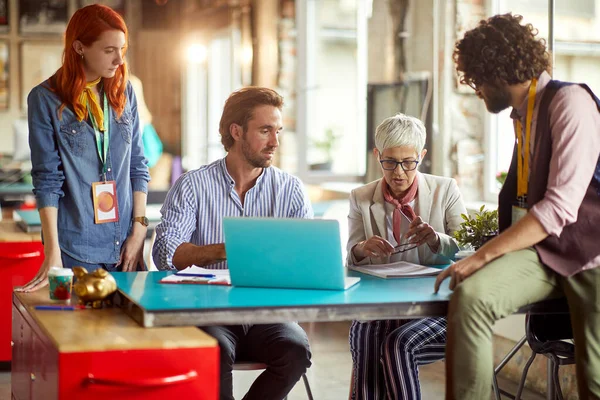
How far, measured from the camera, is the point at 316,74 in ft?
21.8

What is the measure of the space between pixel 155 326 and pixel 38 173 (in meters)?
0.91

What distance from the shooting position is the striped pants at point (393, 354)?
8.75ft

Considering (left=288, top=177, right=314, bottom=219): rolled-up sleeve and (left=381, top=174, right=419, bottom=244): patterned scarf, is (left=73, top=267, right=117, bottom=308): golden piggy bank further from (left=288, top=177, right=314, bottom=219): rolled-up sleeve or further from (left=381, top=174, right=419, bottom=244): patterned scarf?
(left=381, top=174, right=419, bottom=244): patterned scarf

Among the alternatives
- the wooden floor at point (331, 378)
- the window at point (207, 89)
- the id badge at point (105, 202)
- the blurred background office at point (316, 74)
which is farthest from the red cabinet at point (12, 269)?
the window at point (207, 89)

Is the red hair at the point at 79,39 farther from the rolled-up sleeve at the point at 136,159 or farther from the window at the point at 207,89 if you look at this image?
the window at the point at 207,89

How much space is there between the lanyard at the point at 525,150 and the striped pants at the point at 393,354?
Answer: 576 millimetres

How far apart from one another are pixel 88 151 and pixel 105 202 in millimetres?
180

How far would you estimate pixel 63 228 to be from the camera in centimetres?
282

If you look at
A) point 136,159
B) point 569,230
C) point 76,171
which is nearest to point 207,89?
point 136,159

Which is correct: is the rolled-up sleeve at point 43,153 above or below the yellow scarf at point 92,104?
below

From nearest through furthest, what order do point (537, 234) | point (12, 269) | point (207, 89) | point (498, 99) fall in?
point (537, 234), point (498, 99), point (12, 269), point (207, 89)

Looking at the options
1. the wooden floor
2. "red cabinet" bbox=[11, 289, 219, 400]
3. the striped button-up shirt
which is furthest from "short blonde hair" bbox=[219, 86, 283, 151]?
the wooden floor

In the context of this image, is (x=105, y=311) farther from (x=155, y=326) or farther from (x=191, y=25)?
(x=191, y=25)

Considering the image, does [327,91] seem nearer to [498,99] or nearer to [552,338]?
Result: [552,338]
